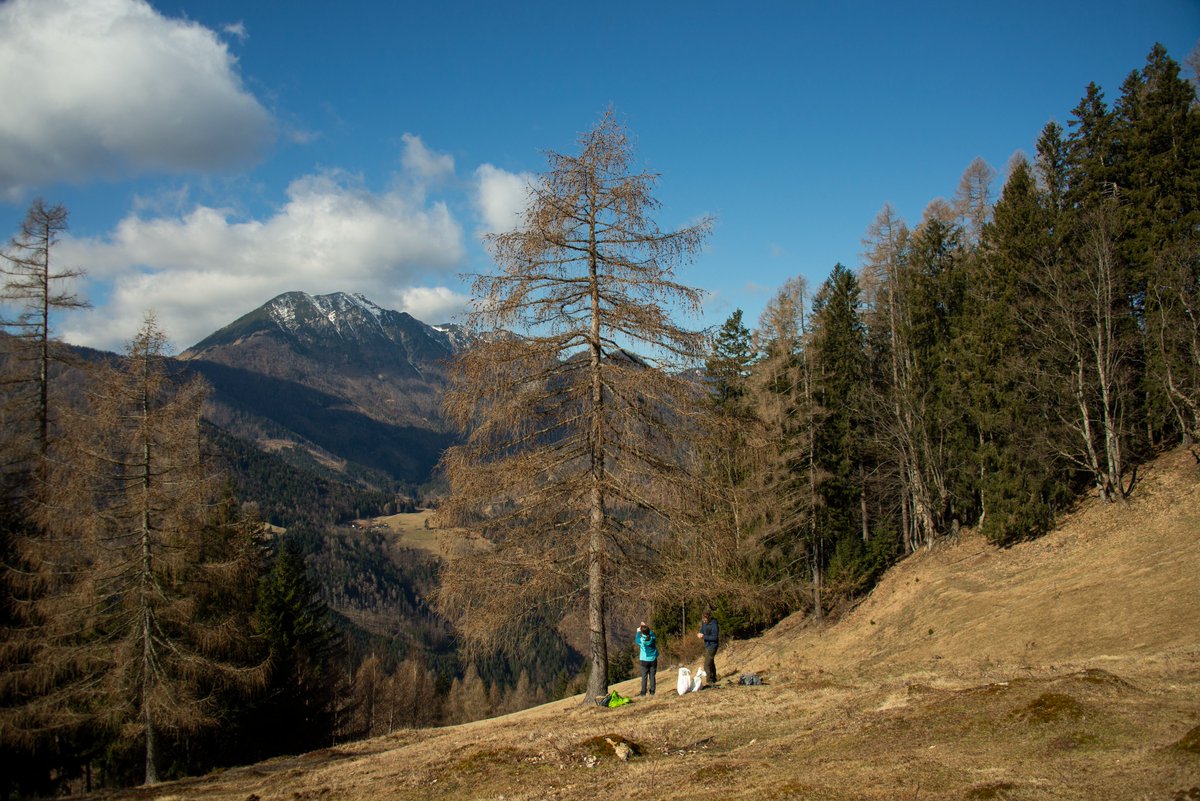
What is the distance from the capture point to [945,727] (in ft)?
25.7

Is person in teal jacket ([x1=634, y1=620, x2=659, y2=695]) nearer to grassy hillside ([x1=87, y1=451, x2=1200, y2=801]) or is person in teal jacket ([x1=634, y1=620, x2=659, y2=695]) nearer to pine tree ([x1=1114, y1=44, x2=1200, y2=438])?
grassy hillside ([x1=87, y1=451, x2=1200, y2=801])

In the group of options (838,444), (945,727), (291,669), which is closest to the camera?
(945,727)

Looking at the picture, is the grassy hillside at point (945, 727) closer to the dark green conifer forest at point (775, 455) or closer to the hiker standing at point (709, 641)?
the hiker standing at point (709, 641)

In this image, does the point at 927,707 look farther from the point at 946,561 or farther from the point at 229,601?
the point at 946,561

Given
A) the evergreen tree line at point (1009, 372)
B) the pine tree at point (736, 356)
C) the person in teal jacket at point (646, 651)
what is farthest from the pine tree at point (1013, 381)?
the person in teal jacket at point (646, 651)

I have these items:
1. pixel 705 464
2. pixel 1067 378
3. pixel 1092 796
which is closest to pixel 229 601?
pixel 705 464

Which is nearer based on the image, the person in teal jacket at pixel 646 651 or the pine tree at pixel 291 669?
the person in teal jacket at pixel 646 651

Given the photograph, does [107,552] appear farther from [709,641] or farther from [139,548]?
[709,641]

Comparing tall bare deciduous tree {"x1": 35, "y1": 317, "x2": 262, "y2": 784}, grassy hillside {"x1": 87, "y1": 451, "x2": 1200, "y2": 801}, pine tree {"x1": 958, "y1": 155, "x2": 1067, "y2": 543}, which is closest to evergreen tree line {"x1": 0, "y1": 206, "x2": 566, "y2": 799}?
tall bare deciduous tree {"x1": 35, "y1": 317, "x2": 262, "y2": 784}

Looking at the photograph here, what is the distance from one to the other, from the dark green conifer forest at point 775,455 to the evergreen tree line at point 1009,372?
0.14 meters

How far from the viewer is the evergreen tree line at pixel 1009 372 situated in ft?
78.3

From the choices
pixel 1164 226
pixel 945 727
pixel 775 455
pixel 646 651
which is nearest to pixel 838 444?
pixel 775 455

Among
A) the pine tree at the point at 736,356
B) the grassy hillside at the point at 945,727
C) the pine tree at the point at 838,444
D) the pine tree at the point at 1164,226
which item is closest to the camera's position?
the grassy hillside at the point at 945,727

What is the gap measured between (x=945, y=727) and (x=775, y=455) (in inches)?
529
